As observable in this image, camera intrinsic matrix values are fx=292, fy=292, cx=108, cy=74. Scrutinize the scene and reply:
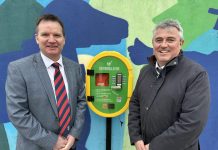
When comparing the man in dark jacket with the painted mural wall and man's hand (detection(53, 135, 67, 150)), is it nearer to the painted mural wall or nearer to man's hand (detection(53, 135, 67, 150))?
man's hand (detection(53, 135, 67, 150))

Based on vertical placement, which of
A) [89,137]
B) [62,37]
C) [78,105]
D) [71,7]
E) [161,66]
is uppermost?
[71,7]

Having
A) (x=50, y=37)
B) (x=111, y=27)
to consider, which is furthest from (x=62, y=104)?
(x=111, y=27)

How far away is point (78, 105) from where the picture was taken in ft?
9.11

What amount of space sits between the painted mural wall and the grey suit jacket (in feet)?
2.61

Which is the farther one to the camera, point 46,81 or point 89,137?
point 89,137

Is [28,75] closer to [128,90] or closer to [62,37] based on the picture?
[62,37]

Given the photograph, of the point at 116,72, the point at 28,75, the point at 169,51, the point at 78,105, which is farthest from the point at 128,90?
the point at 28,75

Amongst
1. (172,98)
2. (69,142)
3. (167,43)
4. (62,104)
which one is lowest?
(69,142)

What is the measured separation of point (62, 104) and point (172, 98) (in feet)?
3.13

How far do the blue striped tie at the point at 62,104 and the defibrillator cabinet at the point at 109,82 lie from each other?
580 mm

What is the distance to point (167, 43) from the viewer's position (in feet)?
7.55

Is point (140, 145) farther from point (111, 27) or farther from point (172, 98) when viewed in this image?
point (111, 27)

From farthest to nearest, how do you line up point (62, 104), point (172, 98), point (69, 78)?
point (69, 78) → point (62, 104) → point (172, 98)

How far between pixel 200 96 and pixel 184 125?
0.25 m
